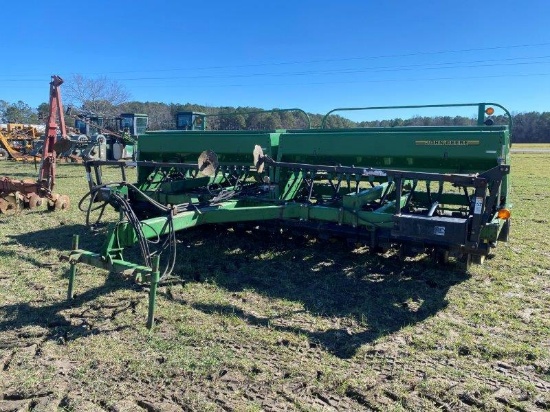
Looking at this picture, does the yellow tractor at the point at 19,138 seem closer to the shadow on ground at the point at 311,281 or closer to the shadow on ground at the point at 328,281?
the shadow on ground at the point at 311,281

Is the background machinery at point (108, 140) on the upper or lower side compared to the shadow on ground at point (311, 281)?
upper

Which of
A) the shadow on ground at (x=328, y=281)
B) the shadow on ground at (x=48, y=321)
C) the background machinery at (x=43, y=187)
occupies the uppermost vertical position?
the background machinery at (x=43, y=187)

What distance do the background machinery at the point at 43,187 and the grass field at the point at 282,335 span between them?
309 centimetres

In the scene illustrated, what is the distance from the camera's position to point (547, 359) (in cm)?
310

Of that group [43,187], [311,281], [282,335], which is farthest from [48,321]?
[43,187]

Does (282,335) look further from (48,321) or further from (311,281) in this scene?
(48,321)

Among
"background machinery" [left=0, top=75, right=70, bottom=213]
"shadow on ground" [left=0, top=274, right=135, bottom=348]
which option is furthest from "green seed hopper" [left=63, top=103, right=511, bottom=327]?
"background machinery" [left=0, top=75, right=70, bottom=213]

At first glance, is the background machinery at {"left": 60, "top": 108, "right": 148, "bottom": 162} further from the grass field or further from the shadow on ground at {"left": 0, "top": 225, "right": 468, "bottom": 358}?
the grass field

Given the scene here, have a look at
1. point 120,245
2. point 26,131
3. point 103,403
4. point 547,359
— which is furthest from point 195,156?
point 26,131

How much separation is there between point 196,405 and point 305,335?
3.66 feet

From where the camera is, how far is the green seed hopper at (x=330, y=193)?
388 centimetres

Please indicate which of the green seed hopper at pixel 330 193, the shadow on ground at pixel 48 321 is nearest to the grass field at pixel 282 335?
the shadow on ground at pixel 48 321

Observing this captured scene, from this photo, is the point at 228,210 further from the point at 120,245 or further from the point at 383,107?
the point at 383,107

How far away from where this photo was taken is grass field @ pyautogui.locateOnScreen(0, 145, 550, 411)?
2.67 m
